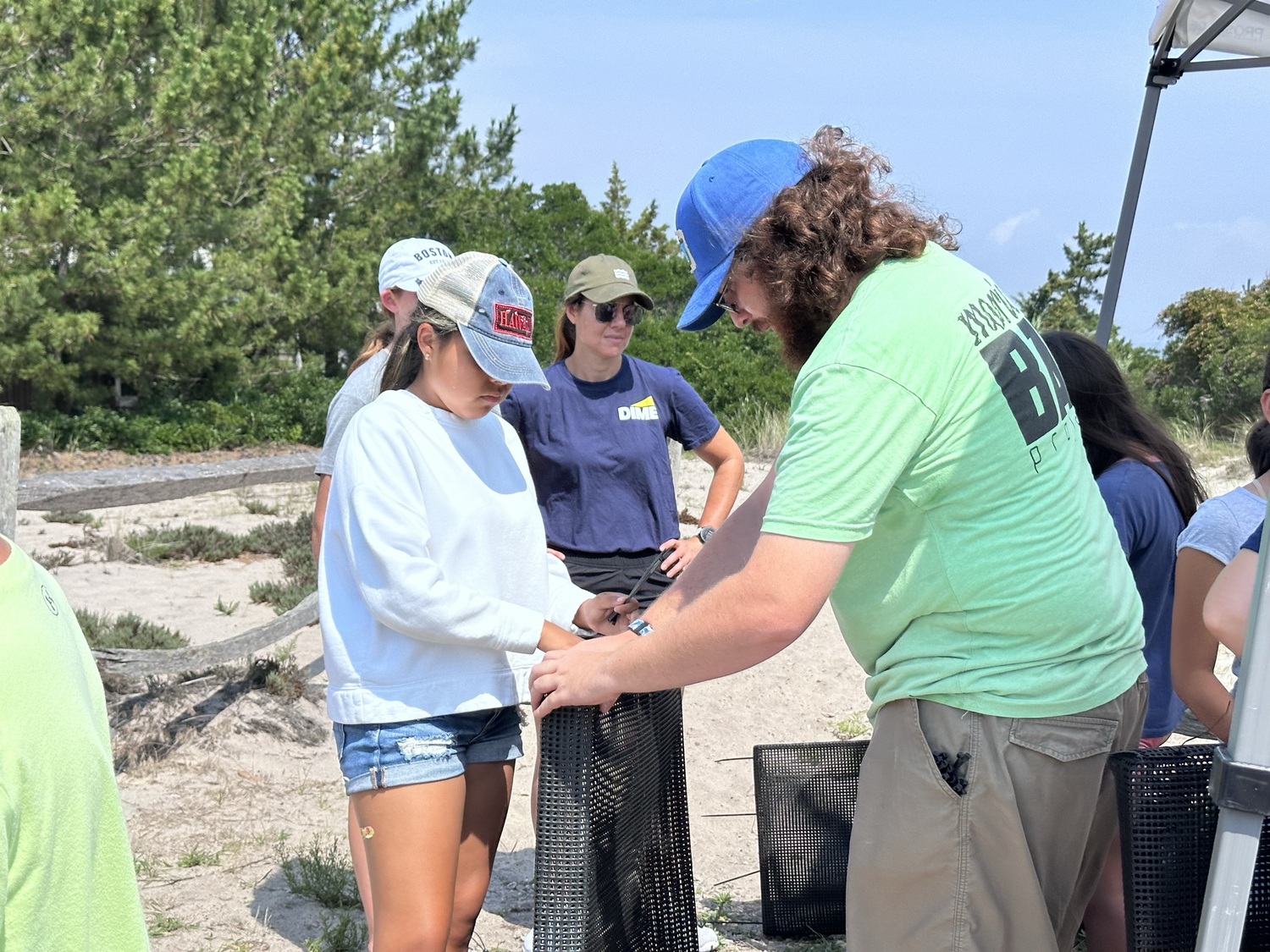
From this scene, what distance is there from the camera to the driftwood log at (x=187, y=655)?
4715mm

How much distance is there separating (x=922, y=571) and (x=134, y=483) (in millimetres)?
4017

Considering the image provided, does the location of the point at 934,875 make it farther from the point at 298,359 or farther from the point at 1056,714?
the point at 298,359

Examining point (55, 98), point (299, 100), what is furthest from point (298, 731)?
point (299, 100)

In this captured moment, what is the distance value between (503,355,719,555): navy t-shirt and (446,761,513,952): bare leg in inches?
60.2

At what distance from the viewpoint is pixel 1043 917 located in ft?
5.99

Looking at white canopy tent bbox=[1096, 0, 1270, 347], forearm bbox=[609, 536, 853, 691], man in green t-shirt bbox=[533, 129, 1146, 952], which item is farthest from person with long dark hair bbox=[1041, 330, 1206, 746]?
white canopy tent bbox=[1096, 0, 1270, 347]

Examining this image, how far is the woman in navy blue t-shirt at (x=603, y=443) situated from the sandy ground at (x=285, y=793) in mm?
1090

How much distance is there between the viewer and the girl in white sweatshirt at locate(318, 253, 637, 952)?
2.25m

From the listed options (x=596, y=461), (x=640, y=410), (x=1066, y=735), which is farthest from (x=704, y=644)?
(x=640, y=410)

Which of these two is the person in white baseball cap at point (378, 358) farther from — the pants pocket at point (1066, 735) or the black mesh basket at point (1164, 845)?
the black mesh basket at point (1164, 845)

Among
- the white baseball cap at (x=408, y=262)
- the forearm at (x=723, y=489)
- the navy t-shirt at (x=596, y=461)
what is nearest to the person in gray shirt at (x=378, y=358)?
the white baseball cap at (x=408, y=262)

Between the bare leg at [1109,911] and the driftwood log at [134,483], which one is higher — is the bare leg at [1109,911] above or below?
below

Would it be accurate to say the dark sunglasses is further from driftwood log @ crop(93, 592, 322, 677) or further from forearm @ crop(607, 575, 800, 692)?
forearm @ crop(607, 575, 800, 692)

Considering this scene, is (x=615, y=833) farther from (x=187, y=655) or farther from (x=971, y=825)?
(x=187, y=655)
